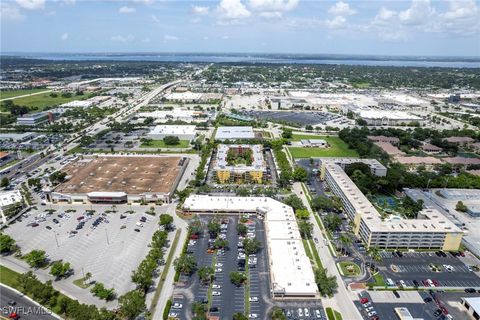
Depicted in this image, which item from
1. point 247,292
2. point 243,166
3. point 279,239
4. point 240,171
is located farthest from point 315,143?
point 247,292

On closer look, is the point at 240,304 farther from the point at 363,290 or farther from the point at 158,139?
the point at 158,139

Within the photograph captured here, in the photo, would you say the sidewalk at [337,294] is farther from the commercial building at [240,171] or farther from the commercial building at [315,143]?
the commercial building at [315,143]

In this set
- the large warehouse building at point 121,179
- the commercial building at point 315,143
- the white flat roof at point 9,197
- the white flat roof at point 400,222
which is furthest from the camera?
the commercial building at point 315,143

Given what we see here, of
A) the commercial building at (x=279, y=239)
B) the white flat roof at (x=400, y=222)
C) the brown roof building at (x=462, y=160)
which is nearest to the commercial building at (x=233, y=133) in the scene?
the commercial building at (x=279, y=239)

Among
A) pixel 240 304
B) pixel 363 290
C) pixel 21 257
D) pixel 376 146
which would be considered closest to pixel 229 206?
pixel 240 304

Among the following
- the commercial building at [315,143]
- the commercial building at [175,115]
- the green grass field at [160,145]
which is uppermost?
the commercial building at [175,115]

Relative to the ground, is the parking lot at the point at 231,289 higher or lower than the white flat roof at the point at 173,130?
lower
